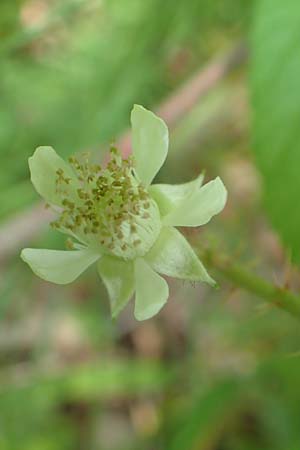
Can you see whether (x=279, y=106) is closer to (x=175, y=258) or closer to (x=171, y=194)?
(x=171, y=194)

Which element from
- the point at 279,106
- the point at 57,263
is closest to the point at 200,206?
the point at 57,263

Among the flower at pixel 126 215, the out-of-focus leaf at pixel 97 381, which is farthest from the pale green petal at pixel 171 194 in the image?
the out-of-focus leaf at pixel 97 381

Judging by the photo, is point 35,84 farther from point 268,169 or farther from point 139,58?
point 268,169

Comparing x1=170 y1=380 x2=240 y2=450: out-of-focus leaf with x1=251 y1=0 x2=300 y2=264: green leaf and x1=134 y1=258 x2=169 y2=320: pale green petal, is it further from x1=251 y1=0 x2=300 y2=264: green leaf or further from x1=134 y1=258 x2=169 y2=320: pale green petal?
x1=134 y1=258 x2=169 y2=320: pale green petal

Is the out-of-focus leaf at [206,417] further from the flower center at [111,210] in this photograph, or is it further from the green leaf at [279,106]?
the flower center at [111,210]

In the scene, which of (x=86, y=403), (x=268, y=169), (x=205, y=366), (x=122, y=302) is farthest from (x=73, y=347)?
(x=122, y=302)

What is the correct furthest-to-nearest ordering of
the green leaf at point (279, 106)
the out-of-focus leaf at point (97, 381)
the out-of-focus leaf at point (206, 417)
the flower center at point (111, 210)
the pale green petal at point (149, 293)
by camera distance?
1. the out-of-focus leaf at point (97, 381)
2. the out-of-focus leaf at point (206, 417)
3. the green leaf at point (279, 106)
4. the flower center at point (111, 210)
5. the pale green petal at point (149, 293)
